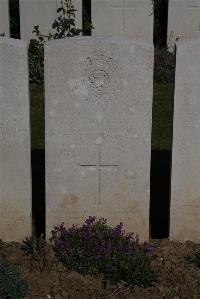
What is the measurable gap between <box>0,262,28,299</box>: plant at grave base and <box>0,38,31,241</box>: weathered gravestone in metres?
0.65

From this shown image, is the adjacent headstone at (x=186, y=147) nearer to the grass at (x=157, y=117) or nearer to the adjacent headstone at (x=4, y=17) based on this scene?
the grass at (x=157, y=117)

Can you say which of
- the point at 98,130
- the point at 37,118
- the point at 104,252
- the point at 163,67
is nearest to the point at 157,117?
the point at 37,118

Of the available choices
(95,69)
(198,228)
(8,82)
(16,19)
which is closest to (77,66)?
(95,69)

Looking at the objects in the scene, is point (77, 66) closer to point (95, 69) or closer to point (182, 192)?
point (95, 69)

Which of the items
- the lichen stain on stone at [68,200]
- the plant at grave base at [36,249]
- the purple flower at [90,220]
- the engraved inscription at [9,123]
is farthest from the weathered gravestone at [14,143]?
the purple flower at [90,220]

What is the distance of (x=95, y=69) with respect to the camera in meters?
4.27

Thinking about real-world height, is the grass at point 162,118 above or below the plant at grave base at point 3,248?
above

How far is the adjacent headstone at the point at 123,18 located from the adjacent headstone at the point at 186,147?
6060 mm

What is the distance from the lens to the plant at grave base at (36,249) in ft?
14.5

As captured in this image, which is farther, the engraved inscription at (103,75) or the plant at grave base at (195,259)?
the plant at grave base at (195,259)

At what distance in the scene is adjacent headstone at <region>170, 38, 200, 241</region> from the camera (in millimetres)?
4270

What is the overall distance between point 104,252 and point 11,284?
2.36ft

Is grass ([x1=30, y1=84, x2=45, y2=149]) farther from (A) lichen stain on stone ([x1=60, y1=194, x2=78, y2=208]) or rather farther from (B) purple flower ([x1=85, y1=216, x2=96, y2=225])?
(B) purple flower ([x1=85, y1=216, x2=96, y2=225])

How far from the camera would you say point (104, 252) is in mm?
4258
